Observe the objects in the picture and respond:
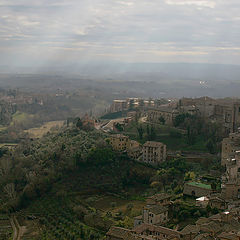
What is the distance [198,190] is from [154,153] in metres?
9.57

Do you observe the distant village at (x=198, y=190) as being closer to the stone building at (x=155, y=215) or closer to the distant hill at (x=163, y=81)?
the stone building at (x=155, y=215)

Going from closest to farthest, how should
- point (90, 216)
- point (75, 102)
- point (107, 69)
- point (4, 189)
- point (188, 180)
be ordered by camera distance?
point (90, 216) < point (188, 180) < point (4, 189) < point (75, 102) < point (107, 69)

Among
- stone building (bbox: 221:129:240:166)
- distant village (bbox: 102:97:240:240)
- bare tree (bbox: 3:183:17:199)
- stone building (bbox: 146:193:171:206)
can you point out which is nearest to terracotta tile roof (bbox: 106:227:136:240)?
distant village (bbox: 102:97:240:240)

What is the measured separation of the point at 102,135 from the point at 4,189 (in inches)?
398

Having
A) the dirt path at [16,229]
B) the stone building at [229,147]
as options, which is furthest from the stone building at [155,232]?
the stone building at [229,147]

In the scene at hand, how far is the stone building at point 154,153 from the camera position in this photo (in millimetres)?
34000

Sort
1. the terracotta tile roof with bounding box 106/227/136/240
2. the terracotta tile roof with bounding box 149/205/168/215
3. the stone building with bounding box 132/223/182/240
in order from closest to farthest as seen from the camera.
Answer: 1. the stone building with bounding box 132/223/182/240
2. the terracotta tile roof with bounding box 106/227/136/240
3. the terracotta tile roof with bounding box 149/205/168/215

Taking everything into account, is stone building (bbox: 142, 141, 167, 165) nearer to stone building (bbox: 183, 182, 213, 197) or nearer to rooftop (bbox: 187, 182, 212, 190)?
rooftop (bbox: 187, 182, 212, 190)

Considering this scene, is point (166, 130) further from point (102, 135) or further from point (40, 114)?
point (40, 114)

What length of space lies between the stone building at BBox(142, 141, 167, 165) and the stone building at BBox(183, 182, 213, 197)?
8544 millimetres

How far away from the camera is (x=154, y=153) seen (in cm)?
3406

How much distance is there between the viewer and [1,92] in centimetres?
10262

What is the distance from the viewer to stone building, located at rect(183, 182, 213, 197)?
2458 centimetres

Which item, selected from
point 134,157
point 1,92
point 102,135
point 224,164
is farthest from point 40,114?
point 224,164
